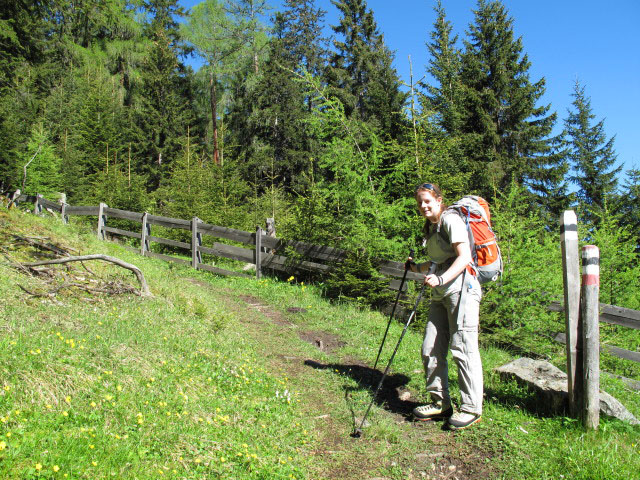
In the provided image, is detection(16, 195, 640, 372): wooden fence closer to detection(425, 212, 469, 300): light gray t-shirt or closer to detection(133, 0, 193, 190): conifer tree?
detection(425, 212, 469, 300): light gray t-shirt

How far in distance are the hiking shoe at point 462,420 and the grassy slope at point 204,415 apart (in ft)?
0.28

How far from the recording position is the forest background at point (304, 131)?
8.91 meters

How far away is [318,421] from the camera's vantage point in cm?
411

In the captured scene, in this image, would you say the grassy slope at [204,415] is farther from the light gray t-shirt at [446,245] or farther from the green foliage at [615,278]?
the green foliage at [615,278]

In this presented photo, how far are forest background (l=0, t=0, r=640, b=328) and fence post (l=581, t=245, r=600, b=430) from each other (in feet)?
11.1

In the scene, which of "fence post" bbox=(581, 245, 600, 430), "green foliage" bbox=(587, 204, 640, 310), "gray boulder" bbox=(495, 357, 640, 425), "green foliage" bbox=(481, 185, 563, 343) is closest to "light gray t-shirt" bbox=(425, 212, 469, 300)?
"fence post" bbox=(581, 245, 600, 430)

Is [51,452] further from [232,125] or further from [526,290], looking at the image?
[232,125]

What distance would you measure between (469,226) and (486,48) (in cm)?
2432

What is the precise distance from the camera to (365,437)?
3.83 metres

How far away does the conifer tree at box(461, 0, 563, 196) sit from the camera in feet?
76.8

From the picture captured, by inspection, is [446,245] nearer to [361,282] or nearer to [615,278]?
[361,282]

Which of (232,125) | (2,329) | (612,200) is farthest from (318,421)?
(232,125)

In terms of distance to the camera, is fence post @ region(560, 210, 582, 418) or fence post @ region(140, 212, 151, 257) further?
fence post @ region(140, 212, 151, 257)

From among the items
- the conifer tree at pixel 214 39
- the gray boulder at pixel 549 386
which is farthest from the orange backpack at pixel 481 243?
the conifer tree at pixel 214 39
